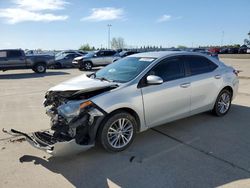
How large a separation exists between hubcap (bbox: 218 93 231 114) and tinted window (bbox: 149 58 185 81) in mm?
1518

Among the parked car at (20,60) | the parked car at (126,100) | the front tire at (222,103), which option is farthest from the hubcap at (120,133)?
the parked car at (20,60)

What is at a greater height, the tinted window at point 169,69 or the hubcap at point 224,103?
the tinted window at point 169,69

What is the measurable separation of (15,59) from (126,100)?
50.6 ft

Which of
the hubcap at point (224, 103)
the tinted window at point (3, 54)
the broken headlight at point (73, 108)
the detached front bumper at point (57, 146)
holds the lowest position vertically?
the detached front bumper at point (57, 146)

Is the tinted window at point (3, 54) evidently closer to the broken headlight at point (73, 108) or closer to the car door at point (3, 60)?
the car door at point (3, 60)

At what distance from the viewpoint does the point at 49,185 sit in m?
3.22

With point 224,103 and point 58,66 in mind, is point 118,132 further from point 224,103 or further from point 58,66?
point 58,66

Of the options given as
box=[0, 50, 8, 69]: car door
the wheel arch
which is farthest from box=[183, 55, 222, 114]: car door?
box=[0, 50, 8, 69]: car door

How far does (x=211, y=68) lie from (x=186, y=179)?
305 cm

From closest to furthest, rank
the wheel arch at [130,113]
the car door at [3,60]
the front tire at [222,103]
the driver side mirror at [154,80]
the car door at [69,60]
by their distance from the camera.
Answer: the wheel arch at [130,113], the driver side mirror at [154,80], the front tire at [222,103], the car door at [3,60], the car door at [69,60]

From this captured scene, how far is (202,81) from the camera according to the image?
204 inches

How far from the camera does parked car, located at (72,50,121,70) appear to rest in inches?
803

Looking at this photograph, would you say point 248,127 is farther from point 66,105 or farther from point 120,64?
point 66,105

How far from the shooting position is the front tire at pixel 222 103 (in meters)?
5.71
